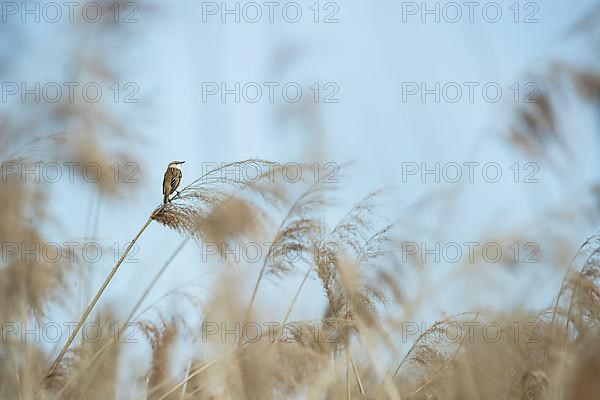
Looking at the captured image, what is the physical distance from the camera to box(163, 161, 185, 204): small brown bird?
3458 mm

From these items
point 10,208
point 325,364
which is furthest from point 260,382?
point 10,208

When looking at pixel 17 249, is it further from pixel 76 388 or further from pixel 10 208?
pixel 76 388

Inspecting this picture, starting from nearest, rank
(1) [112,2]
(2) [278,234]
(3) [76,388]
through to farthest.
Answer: (3) [76,388] → (2) [278,234] → (1) [112,2]

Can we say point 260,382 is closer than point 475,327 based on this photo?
Yes

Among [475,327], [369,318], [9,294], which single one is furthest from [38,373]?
[475,327]

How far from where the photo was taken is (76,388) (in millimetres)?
3607

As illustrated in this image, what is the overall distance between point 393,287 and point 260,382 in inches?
43.0

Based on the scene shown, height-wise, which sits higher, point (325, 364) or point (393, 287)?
point (393, 287)

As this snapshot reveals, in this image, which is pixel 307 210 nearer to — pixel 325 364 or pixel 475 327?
pixel 325 364

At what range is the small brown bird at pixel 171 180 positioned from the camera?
11.3ft

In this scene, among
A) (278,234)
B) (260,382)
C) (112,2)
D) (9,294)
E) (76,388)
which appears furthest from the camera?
(112,2)

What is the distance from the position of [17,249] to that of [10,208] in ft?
0.79

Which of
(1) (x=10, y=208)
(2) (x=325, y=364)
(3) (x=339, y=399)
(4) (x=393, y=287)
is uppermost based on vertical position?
(1) (x=10, y=208)

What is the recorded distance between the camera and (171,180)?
11.6 ft
